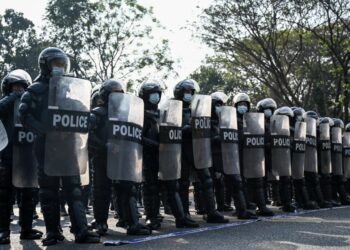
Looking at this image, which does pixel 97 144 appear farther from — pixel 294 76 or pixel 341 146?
pixel 294 76

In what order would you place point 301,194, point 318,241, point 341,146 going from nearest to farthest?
point 318,241
point 301,194
point 341,146

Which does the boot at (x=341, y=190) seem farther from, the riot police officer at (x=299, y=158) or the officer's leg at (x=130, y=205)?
the officer's leg at (x=130, y=205)

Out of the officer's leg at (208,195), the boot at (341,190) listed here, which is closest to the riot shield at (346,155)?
the boot at (341,190)

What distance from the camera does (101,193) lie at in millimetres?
6863

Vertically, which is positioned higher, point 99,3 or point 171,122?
point 99,3

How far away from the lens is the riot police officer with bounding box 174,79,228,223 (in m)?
7.69

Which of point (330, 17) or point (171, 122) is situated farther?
point (330, 17)

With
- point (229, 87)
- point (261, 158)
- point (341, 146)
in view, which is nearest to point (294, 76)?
point (229, 87)

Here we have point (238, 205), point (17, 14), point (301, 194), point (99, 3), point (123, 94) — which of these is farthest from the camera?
point (17, 14)

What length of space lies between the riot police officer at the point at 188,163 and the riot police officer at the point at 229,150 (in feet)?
1.61

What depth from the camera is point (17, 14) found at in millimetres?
41188

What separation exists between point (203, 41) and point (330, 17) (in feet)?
15.6

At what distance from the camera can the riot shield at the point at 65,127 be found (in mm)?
5637

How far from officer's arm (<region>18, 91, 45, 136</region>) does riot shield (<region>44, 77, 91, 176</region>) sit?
9 cm
